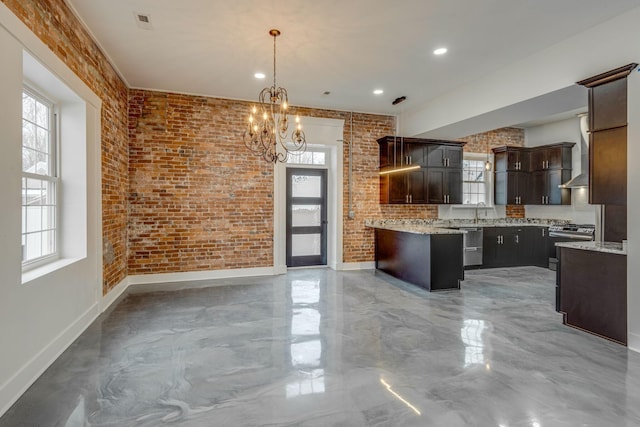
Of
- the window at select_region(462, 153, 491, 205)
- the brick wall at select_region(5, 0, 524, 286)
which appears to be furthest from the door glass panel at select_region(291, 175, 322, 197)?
the window at select_region(462, 153, 491, 205)

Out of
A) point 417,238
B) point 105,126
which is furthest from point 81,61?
point 417,238

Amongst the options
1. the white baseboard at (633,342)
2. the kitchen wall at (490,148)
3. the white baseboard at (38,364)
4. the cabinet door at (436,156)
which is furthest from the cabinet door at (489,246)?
the white baseboard at (38,364)

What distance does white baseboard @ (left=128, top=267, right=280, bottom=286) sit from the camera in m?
5.61

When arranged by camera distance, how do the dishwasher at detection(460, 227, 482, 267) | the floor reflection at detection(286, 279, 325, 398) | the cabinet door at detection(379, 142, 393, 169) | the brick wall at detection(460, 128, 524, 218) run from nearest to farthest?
the floor reflection at detection(286, 279, 325, 398) → the cabinet door at detection(379, 142, 393, 169) → the dishwasher at detection(460, 227, 482, 267) → the brick wall at detection(460, 128, 524, 218)

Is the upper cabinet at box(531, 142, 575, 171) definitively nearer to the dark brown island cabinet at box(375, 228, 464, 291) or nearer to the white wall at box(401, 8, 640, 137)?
the white wall at box(401, 8, 640, 137)

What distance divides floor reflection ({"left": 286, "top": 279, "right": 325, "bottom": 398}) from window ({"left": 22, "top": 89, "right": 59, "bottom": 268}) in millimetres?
2515

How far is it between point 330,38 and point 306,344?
11.1 ft

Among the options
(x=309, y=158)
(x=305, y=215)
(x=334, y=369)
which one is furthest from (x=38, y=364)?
(x=309, y=158)

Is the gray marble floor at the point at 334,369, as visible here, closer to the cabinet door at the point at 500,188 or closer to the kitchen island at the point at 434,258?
the kitchen island at the point at 434,258

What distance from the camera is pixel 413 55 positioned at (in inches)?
168

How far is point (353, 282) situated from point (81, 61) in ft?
15.7

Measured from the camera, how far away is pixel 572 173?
7.51 meters

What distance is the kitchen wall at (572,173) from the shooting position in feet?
24.0

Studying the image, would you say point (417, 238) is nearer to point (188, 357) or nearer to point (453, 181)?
point (453, 181)
